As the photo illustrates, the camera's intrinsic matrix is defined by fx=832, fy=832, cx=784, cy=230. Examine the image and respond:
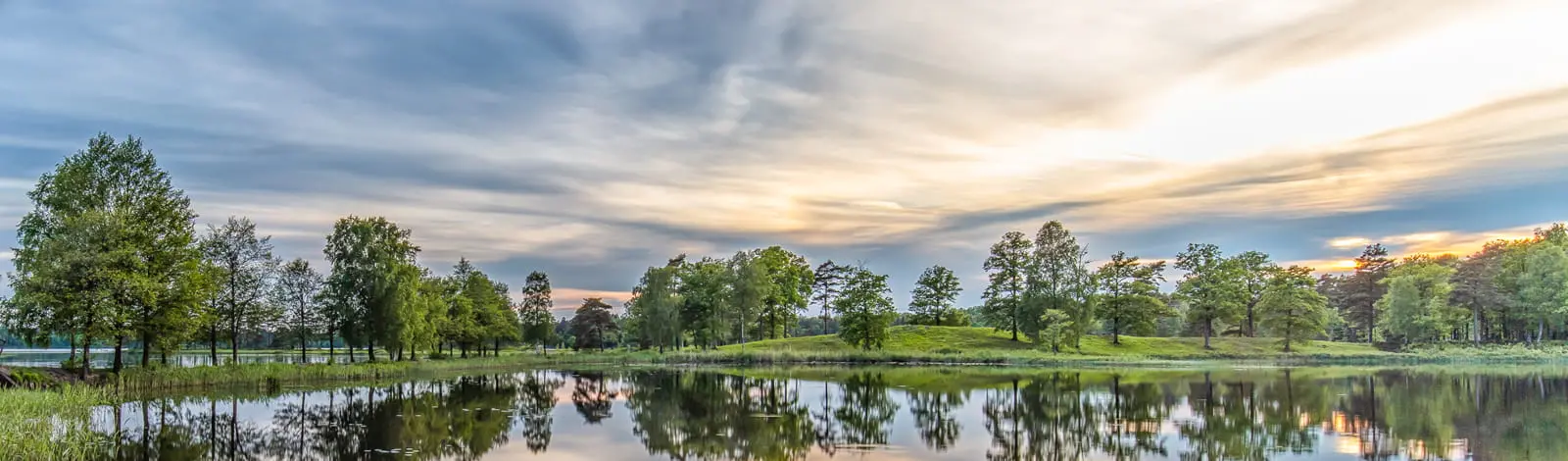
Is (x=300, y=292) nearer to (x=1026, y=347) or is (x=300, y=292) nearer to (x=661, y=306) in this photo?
(x=661, y=306)

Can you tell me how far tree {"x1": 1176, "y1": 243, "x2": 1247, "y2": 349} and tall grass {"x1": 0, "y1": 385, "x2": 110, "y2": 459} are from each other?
7465 cm

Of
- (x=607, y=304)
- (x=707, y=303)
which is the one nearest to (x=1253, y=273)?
(x=707, y=303)

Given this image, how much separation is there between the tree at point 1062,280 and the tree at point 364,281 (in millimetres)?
47779

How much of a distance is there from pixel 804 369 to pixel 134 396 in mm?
36377

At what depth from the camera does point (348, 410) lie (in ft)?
91.8

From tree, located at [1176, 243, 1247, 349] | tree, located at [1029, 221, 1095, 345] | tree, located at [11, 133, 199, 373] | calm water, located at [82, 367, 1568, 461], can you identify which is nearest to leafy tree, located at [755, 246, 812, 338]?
tree, located at [1029, 221, 1095, 345]

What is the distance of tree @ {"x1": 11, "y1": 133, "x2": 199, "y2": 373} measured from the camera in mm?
32000

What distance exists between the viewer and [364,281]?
5097 centimetres

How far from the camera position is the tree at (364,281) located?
165 ft

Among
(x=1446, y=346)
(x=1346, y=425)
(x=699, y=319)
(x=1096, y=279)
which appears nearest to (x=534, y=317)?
(x=699, y=319)

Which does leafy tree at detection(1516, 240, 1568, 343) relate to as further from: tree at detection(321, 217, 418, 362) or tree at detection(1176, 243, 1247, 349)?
tree at detection(321, 217, 418, 362)

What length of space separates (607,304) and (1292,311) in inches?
2698

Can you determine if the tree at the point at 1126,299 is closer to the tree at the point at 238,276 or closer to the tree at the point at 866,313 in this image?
the tree at the point at 866,313

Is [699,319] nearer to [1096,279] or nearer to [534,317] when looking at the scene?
[534,317]
